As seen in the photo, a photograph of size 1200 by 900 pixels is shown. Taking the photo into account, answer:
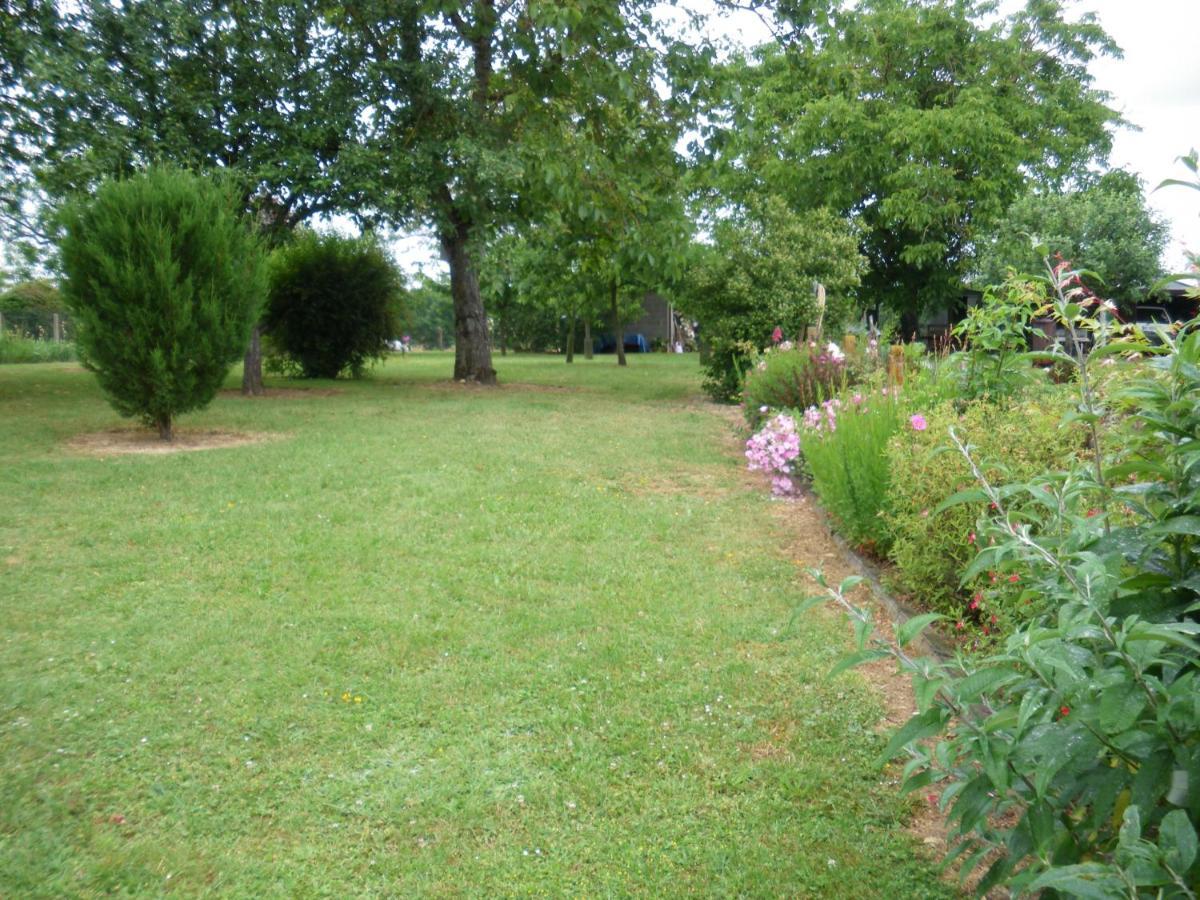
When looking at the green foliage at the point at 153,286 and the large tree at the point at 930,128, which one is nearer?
the green foliage at the point at 153,286

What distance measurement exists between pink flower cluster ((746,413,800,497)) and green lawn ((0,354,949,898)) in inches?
20.3

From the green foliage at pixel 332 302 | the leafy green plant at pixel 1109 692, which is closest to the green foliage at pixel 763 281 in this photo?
the green foliage at pixel 332 302

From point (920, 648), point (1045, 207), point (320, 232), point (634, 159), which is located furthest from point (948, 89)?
point (920, 648)

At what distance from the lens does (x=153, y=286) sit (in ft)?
31.9

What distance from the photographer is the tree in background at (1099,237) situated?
59.7 ft

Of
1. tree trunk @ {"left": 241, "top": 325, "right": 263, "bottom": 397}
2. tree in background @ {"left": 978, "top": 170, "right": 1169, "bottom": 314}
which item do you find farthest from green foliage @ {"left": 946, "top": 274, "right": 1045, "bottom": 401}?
tree trunk @ {"left": 241, "top": 325, "right": 263, "bottom": 397}

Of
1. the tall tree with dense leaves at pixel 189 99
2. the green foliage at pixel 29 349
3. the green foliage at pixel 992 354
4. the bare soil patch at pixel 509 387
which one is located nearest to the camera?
the green foliage at pixel 992 354

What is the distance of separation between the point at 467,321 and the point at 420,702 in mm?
16522

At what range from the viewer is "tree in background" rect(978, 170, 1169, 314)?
18.2m

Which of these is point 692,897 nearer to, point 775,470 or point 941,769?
point 941,769

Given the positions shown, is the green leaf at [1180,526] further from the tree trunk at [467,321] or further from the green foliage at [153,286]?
the tree trunk at [467,321]

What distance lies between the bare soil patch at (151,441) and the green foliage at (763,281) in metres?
8.39

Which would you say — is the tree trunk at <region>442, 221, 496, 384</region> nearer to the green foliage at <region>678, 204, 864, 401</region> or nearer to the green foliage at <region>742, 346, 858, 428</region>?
the green foliage at <region>678, 204, 864, 401</region>

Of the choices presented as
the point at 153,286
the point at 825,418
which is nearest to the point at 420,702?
the point at 825,418
